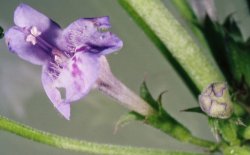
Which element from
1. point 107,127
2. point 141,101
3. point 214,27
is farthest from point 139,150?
point 107,127

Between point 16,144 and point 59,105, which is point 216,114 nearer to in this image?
point 59,105

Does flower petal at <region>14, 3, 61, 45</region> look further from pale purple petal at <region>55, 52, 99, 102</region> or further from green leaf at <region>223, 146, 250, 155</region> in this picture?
green leaf at <region>223, 146, 250, 155</region>

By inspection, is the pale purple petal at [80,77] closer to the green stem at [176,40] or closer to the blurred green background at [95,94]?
the green stem at [176,40]

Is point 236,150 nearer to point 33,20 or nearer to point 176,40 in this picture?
point 176,40

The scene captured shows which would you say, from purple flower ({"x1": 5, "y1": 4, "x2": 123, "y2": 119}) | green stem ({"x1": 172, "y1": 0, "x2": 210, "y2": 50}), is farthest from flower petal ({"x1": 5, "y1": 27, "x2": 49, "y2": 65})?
green stem ({"x1": 172, "y1": 0, "x2": 210, "y2": 50})

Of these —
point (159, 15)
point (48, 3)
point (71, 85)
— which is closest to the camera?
point (71, 85)

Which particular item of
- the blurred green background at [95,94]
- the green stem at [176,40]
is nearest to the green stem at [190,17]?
the green stem at [176,40]

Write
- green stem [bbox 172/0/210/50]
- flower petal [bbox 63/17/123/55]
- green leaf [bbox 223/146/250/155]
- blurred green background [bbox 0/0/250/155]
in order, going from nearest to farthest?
flower petal [bbox 63/17/123/55] < green leaf [bbox 223/146/250/155] < green stem [bbox 172/0/210/50] < blurred green background [bbox 0/0/250/155]
